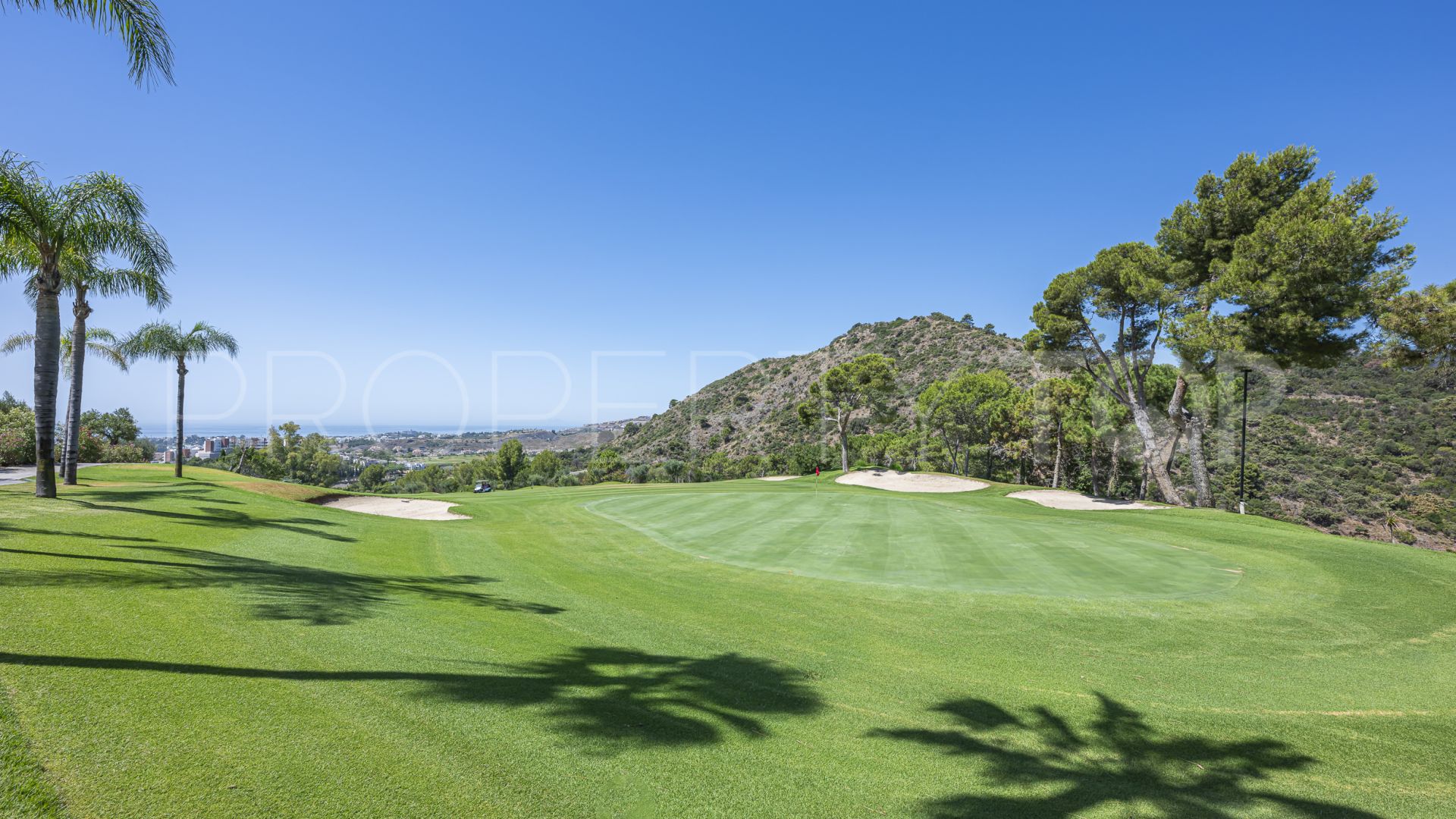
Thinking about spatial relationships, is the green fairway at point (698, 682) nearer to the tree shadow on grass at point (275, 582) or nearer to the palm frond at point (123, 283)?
the tree shadow on grass at point (275, 582)

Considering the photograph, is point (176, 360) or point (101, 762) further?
point (176, 360)

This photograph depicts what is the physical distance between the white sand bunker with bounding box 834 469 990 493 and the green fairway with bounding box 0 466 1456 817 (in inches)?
726

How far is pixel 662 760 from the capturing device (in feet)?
12.0

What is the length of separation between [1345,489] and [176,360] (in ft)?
238

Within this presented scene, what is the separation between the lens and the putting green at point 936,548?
9.50 m

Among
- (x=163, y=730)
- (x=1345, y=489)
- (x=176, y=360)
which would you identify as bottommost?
(x=1345, y=489)

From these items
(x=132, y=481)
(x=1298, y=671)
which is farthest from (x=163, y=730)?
(x=132, y=481)

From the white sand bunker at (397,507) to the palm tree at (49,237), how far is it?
356 inches

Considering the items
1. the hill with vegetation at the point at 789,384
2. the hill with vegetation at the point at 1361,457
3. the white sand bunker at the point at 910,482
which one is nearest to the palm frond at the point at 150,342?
the white sand bunker at the point at 910,482

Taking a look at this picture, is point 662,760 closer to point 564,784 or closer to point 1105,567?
point 564,784

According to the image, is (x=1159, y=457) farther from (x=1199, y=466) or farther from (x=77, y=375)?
(x=77, y=375)

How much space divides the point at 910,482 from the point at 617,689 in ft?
94.6

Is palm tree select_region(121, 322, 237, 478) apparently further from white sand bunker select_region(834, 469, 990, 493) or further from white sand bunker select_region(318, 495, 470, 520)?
white sand bunker select_region(834, 469, 990, 493)

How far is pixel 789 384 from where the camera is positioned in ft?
347
